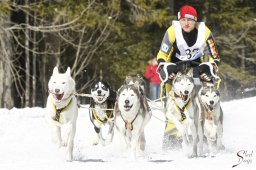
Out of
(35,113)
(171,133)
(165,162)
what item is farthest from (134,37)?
(165,162)

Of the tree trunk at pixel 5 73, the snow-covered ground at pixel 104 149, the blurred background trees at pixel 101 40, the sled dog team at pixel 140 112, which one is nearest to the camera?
the snow-covered ground at pixel 104 149

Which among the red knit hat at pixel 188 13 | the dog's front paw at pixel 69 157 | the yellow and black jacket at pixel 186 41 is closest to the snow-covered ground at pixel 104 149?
the dog's front paw at pixel 69 157

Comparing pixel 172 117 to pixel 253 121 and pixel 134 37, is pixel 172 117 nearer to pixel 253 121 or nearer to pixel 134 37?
pixel 253 121

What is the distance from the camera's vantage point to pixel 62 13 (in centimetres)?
1741

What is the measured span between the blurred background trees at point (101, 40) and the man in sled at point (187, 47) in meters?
9.62

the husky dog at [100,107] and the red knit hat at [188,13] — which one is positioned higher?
the red knit hat at [188,13]

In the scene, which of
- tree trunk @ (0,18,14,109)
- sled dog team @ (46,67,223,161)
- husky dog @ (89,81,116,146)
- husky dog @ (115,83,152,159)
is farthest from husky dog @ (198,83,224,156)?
tree trunk @ (0,18,14,109)

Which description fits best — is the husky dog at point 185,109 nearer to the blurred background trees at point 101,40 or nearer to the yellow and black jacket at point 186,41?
the yellow and black jacket at point 186,41

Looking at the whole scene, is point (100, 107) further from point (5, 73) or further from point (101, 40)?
point (101, 40)

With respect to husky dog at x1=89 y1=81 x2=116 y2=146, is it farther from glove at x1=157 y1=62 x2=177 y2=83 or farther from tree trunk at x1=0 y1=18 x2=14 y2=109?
tree trunk at x1=0 y1=18 x2=14 y2=109

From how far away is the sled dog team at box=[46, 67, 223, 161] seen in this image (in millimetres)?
6738

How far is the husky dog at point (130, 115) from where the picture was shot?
22.0 feet

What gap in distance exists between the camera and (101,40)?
20141mm

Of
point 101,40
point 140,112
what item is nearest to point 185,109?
point 140,112
